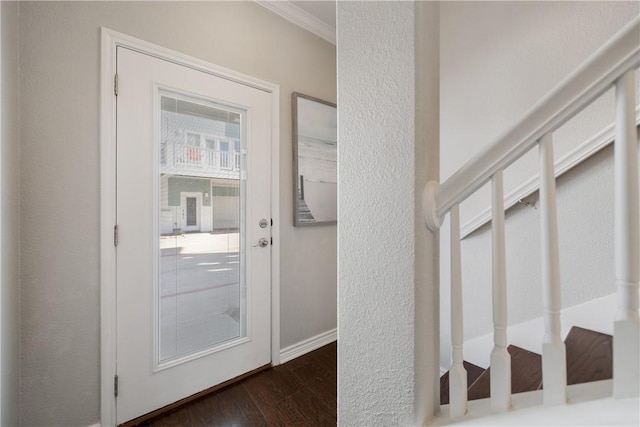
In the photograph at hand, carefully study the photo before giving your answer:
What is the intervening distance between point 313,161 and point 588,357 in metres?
1.80

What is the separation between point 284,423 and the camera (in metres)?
1.48

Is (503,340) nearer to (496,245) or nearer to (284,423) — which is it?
(496,245)

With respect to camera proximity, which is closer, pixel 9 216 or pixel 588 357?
pixel 588 357

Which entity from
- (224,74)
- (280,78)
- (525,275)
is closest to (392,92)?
(525,275)

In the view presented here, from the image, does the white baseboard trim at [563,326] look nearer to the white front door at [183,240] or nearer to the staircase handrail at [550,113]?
the staircase handrail at [550,113]

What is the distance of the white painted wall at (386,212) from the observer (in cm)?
69

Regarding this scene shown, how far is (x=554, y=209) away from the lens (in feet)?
1.93

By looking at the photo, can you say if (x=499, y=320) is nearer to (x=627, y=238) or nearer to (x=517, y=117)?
(x=627, y=238)

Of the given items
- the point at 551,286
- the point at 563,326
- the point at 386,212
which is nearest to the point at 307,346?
the point at 563,326

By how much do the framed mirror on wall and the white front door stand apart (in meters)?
0.23

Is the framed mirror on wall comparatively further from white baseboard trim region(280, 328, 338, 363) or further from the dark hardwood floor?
the dark hardwood floor

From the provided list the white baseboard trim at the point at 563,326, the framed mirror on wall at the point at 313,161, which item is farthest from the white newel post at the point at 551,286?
the framed mirror on wall at the point at 313,161

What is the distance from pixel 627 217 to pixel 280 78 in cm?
198

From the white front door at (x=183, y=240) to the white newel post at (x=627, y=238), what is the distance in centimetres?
168
